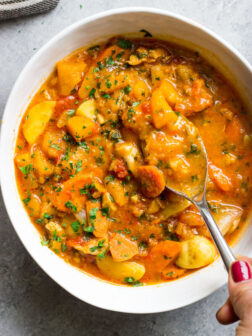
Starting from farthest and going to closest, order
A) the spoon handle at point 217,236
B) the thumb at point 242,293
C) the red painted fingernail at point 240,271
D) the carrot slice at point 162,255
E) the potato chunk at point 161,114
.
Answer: the carrot slice at point 162,255
the potato chunk at point 161,114
the spoon handle at point 217,236
the red painted fingernail at point 240,271
the thumb at point 242,293

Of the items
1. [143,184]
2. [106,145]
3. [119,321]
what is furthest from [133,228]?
[119,321]

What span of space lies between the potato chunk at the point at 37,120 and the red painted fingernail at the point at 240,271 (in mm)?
2145

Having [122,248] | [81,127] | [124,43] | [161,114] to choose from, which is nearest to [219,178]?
[161,114]

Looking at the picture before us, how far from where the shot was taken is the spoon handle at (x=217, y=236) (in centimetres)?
340

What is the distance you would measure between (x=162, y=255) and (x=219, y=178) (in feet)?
3.04

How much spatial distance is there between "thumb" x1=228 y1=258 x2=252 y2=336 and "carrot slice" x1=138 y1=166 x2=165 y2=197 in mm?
948

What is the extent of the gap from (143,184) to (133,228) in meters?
0.47

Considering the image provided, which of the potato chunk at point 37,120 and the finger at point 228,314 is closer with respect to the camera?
the finger at point 228,314

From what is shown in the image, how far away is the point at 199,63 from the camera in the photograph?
13.0 feet

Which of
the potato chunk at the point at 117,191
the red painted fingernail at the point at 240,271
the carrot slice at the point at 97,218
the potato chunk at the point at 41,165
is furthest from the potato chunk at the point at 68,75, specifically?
the red painted fingernail at the point at 240,271

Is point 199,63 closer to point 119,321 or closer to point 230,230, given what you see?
point 230,230

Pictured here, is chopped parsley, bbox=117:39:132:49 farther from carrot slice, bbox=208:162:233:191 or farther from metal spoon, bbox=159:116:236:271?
carrot slice, bbox=208:162:233:191

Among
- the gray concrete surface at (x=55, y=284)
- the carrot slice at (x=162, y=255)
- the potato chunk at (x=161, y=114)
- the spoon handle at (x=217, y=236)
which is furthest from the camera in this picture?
the gray concrete surface at (x=55, y=284)

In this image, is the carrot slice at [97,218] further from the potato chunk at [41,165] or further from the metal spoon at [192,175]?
the metal spoon at [192,175]
